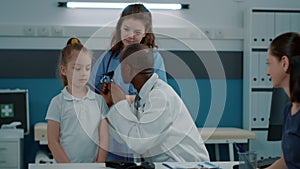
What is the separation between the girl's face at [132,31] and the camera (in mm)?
2021

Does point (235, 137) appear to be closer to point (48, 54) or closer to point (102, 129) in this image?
point (48, 54)

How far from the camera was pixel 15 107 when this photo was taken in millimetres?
3629

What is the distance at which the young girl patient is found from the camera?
1946 millimetres

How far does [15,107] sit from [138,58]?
6.95 feet

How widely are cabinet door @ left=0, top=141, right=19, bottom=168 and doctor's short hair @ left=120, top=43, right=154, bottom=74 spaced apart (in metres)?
1.81

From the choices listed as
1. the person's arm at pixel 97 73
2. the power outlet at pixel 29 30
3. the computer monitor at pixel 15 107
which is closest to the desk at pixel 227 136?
the computer monitor at pixel 15 107

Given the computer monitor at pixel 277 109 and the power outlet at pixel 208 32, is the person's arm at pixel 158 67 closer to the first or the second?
the computer monitor at pixel 277 109

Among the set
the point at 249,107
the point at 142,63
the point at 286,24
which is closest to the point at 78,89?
the point at 142,63

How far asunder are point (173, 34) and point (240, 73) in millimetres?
681

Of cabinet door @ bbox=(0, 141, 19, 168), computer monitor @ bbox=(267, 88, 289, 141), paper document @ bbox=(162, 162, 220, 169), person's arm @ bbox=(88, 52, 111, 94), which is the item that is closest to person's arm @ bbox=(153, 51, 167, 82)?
person's arm @ bbox=(88, 52, 111, 94)

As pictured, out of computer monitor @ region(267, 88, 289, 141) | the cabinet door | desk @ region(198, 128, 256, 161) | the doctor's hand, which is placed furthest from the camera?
desk @ region(198, 128, 256, 161)

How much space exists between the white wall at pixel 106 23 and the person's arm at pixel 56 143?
1812 millimetres

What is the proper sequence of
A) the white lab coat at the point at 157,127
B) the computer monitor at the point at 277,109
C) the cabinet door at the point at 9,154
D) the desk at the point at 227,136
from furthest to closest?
the desk at the point at 227,136, the cabinet door at the point at 9,154, the computer monitor at the point at 277,109, the white lab coat at the point at 157,127

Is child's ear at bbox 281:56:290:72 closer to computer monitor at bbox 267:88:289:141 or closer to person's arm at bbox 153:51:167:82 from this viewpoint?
person's arm at bbox 153:51:167:82
